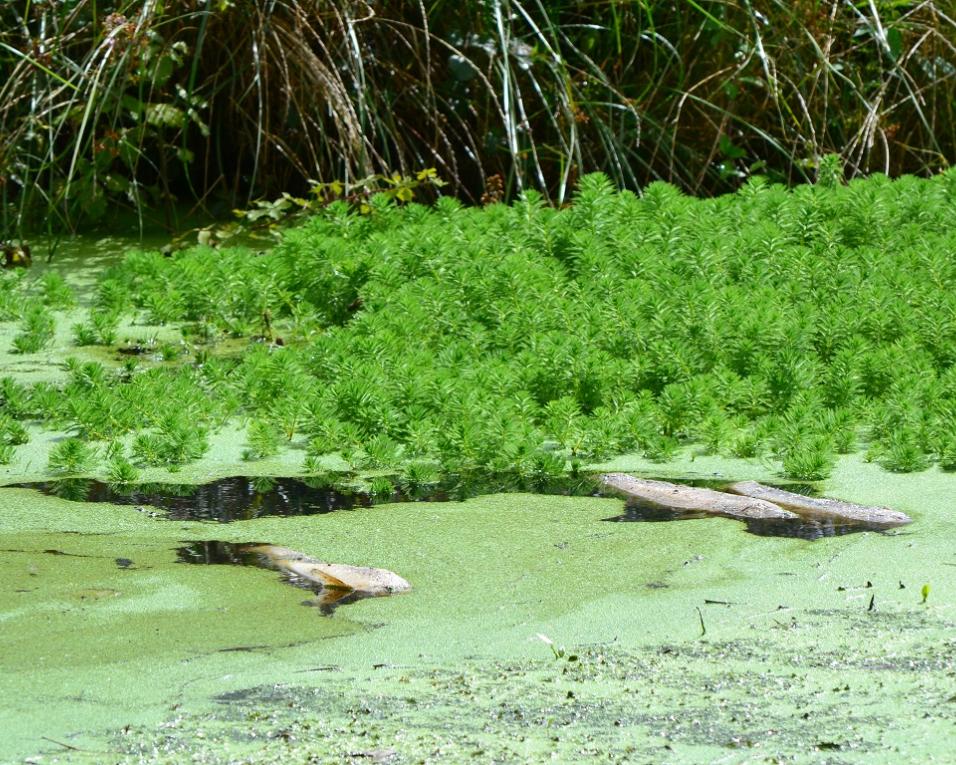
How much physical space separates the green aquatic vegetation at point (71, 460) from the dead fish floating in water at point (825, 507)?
206 cm

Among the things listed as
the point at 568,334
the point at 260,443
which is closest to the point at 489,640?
the point at 260,443

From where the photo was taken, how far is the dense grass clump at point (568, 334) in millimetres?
5266

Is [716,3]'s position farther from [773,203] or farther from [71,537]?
[71,537]

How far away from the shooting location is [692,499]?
4.71 m

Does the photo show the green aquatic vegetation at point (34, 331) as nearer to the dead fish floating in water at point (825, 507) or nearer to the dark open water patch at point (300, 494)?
the dark open water patch at point (300, 494)

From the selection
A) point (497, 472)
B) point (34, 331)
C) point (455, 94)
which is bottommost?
point (497, 472)

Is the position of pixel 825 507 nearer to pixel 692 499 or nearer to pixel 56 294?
pixel 692 499

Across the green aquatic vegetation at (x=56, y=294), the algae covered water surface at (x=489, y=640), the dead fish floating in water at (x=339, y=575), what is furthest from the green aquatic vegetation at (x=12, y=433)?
the green aquatic vegetation at (x=56, y=294)

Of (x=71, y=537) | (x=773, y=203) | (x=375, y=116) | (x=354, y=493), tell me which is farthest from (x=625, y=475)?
(x=375, y=116)

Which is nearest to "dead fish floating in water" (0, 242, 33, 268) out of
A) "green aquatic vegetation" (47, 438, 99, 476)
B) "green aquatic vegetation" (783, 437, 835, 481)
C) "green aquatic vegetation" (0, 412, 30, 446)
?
"green aquatic vegetation" (0, 412, 30, 446)

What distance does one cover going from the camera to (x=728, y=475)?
503 centimetres

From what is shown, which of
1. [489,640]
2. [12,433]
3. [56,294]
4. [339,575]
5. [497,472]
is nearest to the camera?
[489,640]

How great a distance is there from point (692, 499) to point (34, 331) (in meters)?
3.31

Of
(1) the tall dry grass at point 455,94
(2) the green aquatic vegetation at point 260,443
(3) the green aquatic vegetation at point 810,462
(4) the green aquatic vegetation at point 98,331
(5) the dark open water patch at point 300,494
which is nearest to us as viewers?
(5) the dark open water patch at point 300,494
